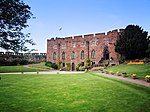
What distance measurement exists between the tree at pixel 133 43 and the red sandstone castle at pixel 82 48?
578 centimetres

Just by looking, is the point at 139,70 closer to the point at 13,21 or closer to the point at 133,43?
the point at 133,43

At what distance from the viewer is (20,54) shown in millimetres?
7809

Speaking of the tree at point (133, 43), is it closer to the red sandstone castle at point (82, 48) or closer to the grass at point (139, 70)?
the red sandstone castle at point (82, 48)

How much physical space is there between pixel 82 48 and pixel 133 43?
64.4 feet

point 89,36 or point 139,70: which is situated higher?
point 89,36

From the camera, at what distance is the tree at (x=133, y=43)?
40.8 metres

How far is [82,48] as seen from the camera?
189ft

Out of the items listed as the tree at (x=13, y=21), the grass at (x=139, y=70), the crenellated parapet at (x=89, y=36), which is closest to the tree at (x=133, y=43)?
the crenellated parapet at (x=89, y=36)

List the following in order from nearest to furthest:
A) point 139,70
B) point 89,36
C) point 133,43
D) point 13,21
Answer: point 13,21, point 139,70, point 133,43, point 89,36

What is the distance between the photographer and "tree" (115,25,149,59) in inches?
1606

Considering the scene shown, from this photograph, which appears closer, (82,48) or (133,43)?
(133,43)

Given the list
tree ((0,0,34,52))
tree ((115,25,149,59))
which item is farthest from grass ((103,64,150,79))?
tree ((0,0,34,52))

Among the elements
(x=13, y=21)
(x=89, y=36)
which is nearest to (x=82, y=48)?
(x=89, y=36)

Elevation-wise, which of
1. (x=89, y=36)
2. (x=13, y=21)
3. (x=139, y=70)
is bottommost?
(x=139, y=70)
